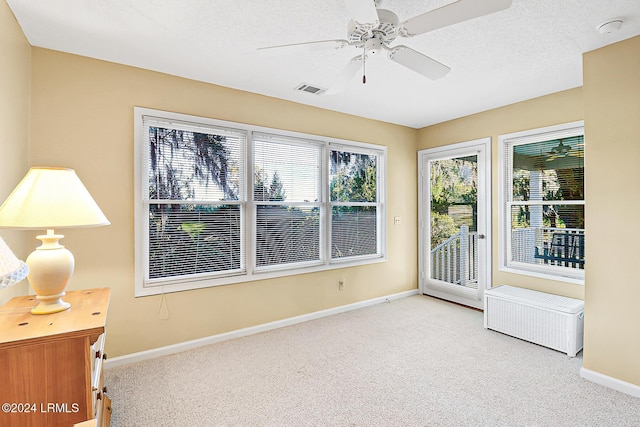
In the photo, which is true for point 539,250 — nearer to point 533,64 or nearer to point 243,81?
point 533,64

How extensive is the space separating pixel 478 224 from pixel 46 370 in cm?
433

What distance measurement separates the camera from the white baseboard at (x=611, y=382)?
7.64 ft

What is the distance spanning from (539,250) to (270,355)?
3122 mm

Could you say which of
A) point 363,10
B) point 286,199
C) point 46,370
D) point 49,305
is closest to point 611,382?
point 363,10

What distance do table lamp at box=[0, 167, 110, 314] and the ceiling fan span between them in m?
1.24

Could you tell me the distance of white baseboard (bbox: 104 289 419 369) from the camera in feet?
9.17

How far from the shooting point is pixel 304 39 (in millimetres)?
2350

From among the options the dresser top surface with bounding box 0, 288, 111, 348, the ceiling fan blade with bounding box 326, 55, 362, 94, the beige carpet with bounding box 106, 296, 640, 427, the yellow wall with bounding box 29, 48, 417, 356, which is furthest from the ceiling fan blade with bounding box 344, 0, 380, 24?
the beige carpet with bounding box 106, 296, 640, 427

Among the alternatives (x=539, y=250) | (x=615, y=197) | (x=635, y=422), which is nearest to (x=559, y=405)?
(x=635, y=422)

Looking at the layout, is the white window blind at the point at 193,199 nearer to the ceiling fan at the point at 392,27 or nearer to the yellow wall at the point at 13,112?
the yellow wall at the point at 13,112

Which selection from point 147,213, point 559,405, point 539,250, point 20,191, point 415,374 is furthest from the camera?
point 539,250

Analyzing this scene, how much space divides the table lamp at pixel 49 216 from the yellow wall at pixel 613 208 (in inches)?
132

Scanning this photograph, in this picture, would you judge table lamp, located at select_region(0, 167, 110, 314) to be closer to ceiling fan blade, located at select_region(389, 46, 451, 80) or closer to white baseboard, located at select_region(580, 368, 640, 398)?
ceiling fan blade, located at select_region(389, 46, 451, 80)

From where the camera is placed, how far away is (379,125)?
458 centimetres
